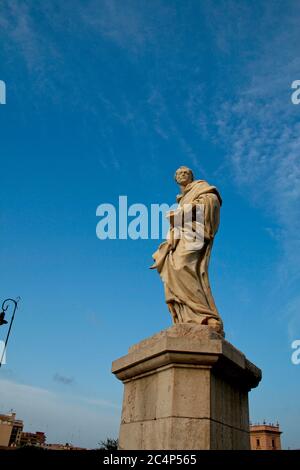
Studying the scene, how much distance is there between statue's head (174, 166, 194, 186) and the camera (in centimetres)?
683

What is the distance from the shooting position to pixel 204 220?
235 inches

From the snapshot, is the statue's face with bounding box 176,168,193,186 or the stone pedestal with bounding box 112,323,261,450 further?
the statue's face with bounding box 176,168,193,186

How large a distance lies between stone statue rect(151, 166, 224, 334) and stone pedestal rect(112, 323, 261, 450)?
55 centimetres

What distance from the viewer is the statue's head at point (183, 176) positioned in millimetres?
6832

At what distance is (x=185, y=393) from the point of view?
4207 millimetres

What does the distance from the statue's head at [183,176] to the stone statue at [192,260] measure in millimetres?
248

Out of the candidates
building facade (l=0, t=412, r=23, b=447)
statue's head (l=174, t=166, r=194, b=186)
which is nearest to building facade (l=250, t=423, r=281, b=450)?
building facade (l=0, t=412, r=23, b=447)

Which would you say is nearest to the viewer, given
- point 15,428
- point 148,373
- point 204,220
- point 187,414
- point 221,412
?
point 187,414

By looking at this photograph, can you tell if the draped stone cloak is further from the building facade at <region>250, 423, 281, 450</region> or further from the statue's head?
the building facade at <region>250, 423, 281, 450</region>

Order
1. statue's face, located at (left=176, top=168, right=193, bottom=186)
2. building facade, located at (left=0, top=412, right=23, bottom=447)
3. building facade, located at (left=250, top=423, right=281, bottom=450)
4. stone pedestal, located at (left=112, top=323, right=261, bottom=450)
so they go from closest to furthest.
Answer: stone pedestal, located at (left=112, top=323, right=261, bottom=450)
statue's face, located at (left=176, top=168, right=193, bottom=186)
building facade, located at (left=0, top=412, right=23, bottom=447)
building facade, located at (left=250, top=423, right=281, bottom=450)
